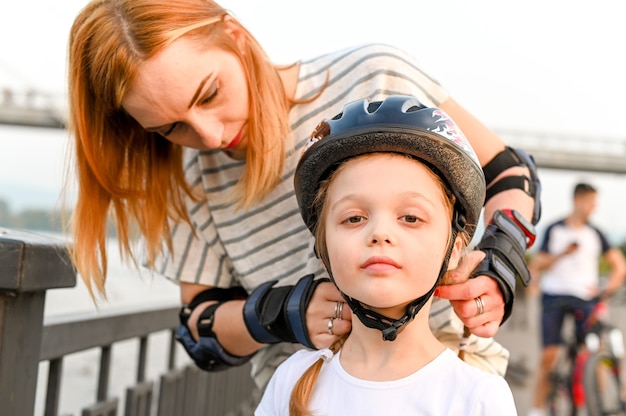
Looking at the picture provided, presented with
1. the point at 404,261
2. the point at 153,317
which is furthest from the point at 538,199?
the point at 153,317

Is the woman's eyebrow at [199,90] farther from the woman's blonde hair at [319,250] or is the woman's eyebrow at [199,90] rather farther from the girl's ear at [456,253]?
the girl's ear at [456,253]

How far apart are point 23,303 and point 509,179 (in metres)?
1.24

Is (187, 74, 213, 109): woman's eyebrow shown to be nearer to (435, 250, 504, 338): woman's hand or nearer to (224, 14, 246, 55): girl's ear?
(224, 14, 246, 55): girl's ear

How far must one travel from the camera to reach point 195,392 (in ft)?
12.4

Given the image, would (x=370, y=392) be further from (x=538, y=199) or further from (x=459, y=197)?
(x=538, y=199)

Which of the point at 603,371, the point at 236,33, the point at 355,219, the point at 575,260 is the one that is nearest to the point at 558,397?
the point at 603,371

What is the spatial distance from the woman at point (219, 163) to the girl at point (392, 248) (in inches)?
5.7

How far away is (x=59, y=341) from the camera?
2324 millimetres

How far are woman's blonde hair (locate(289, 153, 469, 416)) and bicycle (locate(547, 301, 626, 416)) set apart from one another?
5295 millimetres

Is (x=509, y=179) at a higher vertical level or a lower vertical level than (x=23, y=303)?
higher

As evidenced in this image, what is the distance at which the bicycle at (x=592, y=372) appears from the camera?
6.64 meters

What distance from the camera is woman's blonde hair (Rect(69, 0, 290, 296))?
218 centimetres

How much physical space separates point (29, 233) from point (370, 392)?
2.99 ft

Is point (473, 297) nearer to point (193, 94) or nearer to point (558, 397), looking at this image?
point (193, 94)
